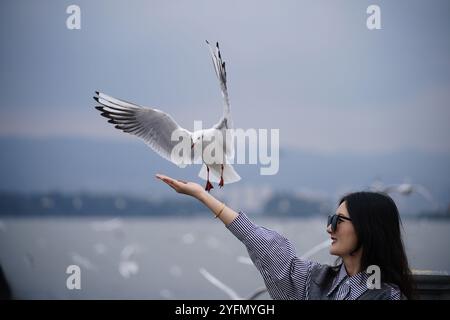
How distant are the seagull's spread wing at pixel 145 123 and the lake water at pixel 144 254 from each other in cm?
45

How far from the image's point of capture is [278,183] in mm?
2129

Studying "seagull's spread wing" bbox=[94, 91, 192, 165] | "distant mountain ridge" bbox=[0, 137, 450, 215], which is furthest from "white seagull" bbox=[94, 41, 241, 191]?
"distant mountain ridge" bbox=[0, 137, 450, 215]

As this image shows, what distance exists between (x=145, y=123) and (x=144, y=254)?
1.81 ft

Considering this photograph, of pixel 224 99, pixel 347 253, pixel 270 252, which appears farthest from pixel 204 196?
pixel 224 99

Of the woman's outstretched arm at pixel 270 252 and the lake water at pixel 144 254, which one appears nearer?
the woman's outstretched arm at pixel 270 252

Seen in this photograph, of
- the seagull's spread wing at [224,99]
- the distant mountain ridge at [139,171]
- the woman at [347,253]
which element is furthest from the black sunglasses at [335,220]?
the distant mountain ridge at [139,171]

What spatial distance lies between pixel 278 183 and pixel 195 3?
26.3 inches

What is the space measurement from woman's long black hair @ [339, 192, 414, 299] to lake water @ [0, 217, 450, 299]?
1.16 meters

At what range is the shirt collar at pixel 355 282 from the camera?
943mm

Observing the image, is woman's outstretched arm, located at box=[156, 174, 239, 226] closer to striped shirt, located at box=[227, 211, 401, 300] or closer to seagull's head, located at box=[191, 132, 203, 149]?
striped shirt, located at box=[227, 211, 401, 300]

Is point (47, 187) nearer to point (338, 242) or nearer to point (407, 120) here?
point (407, 120)

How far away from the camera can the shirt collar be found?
94 cm

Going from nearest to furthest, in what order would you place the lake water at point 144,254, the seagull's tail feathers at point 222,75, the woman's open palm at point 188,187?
the woman's open palm at point 188,187
the seagull's tail feathers at point 222,75
the lake water at point 144,254

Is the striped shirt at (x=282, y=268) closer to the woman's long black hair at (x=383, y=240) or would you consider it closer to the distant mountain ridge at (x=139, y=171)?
the woman's long black hair at (x=383, y=240)
